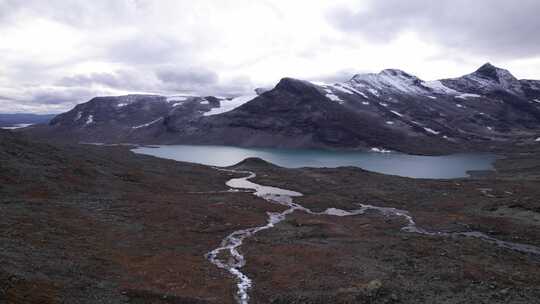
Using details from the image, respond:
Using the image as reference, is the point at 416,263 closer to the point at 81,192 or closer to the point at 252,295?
the point at 252,295

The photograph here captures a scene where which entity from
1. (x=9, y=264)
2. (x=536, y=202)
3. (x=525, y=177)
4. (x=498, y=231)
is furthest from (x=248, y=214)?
(x=525, y=177)

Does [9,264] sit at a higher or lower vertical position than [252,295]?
higher

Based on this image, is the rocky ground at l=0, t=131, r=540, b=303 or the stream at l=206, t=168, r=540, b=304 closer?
the rocky ground at l=0, t=131, r=540, b=303

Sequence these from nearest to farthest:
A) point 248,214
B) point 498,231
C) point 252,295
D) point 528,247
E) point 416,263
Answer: point 252,295 < point 416,263 < point 528,247 < point 498,231 < point 248,214

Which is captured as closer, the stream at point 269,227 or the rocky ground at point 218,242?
the rocky ground at point 218,242
